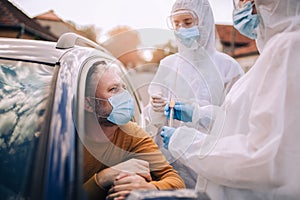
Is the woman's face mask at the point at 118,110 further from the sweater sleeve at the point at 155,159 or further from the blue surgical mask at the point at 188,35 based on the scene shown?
the blue surgical mask at the point at 188,35

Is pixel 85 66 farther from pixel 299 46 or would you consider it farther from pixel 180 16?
pixel 180 16

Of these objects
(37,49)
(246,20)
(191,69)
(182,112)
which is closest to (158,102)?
(182,112)

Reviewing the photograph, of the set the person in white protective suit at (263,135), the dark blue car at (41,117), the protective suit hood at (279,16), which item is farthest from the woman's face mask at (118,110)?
the protective suit hood at (279,16)

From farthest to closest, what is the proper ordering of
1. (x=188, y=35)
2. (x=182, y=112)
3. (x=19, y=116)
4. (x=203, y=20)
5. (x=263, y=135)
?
(x=203, y=20) < (x=188, y=35) < (x=182, y=112) < (x=19, y=116) < (x=263, y=135)

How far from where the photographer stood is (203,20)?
333cm

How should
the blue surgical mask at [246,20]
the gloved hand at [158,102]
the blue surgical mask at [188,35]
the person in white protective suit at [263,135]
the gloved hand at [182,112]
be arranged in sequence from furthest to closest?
the blue surgical mask at [188,35] < the gloved hand at [158,102] < the gloved hand at [182,112] < the blue surgical mask at [246,20] < the person in white protective suit at [263,135]

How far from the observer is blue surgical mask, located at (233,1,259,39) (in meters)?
2.15

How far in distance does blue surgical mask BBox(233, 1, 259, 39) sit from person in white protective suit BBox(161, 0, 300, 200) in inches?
10.5

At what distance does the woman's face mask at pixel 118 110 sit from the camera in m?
2.06

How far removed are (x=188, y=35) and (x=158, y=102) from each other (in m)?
0.77

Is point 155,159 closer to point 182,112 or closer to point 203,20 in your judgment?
point 182,112

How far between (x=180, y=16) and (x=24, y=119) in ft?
6.11

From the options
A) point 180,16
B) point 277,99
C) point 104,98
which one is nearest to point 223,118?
point 277,99

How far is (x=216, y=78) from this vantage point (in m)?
2.89
